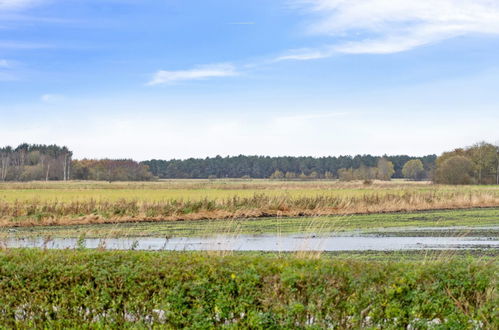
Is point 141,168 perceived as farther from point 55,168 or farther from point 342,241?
point 342,241

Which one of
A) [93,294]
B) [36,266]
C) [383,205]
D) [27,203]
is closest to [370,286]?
[93,294]

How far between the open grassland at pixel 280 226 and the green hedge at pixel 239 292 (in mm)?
16977

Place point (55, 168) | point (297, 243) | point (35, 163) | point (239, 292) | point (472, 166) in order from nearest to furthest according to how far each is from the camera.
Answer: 1. point (239, 292)
2. point (297, 243)
3. point (472, 166)
4. point (55, 168)
5. point (35, 163)

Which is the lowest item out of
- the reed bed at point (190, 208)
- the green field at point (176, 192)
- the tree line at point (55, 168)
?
the reed bed at point (190, 208)

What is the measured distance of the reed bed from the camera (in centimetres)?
3341

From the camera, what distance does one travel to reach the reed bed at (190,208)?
33406mm

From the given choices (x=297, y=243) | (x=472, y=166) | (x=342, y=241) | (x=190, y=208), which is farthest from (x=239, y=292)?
(x=472, y=166)

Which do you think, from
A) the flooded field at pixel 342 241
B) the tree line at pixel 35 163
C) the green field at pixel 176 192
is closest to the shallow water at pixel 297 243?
the flooded field at pixel 342 241

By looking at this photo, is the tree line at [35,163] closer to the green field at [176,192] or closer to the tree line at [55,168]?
the tree line at [55,168]

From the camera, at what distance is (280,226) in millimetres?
31062

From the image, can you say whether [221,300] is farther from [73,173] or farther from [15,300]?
[73,173]

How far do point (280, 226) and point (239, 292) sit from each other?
23603 millimetres

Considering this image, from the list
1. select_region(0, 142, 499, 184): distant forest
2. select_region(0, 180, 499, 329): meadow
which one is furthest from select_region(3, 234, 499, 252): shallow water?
select_region(0, 142, 499, 184): distant forest

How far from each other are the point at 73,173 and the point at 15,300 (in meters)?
152
